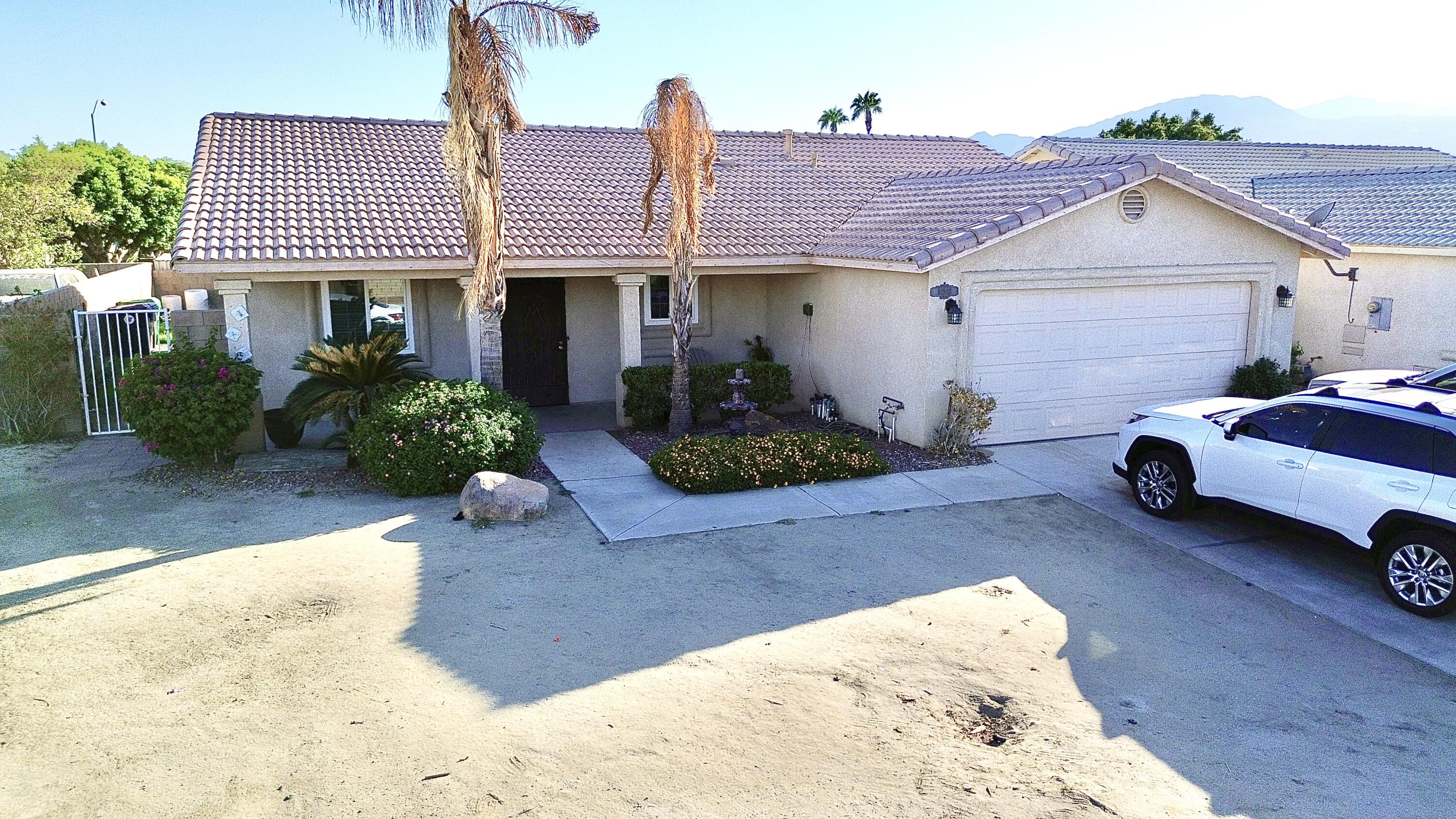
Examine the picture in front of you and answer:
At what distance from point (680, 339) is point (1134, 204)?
6453mm

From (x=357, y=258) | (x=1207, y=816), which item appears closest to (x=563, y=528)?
(x=357, y=258)

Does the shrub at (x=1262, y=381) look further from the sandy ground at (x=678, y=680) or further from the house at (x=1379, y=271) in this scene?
the sandy ground at (x=678, y=680)

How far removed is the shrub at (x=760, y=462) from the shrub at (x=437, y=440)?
175 centimetres

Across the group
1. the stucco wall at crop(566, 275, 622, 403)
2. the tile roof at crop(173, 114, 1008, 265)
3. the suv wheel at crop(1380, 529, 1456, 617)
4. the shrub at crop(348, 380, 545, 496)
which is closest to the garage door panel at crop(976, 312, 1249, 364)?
the tile roof at crop(173, 114, 1008, 265)

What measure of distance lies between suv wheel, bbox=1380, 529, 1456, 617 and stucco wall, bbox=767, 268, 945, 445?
18.7ft

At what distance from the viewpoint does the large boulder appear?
10047mm

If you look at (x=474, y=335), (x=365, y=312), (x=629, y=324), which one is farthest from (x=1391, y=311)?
(x=365, y=312)

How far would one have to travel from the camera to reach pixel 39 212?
2597 cm

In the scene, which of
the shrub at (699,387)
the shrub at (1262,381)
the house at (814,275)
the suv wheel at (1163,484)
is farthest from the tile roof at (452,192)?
the shrub at (1262,381)

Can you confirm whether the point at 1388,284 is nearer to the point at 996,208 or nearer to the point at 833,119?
the point at 996,208

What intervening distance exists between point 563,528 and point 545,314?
6957 mm

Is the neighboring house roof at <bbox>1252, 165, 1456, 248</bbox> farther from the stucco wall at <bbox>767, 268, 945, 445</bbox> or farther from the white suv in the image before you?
the stucco wall at <bbox>767, 268, 945, 445</bbox>

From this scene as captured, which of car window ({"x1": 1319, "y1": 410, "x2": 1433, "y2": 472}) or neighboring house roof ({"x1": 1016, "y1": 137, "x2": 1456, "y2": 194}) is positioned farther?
neighboring house roof ({"x1": 1016, "y1": 137, "x2": 1456, "y2": 194})

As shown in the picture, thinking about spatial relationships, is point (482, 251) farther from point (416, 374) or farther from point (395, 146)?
point (395, 146)
